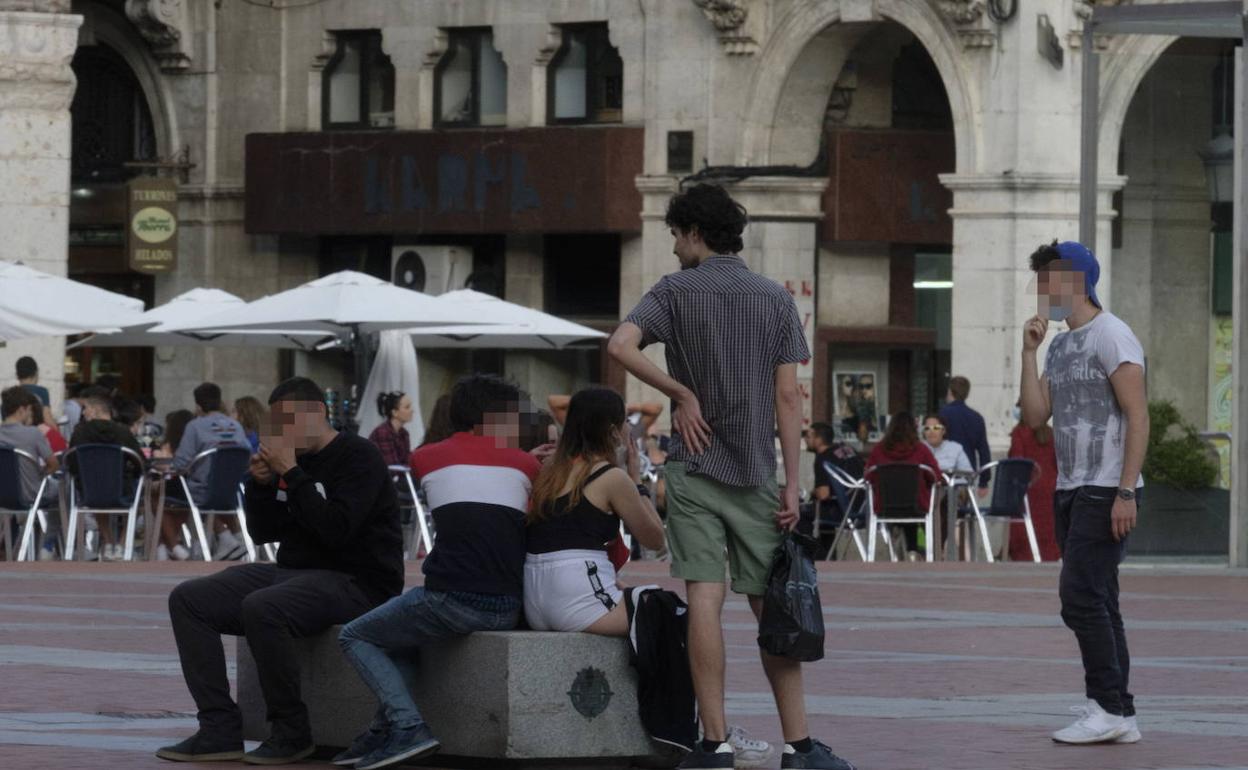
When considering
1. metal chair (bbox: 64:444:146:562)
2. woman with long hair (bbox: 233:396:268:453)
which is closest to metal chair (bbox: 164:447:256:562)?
metal chair (bbox: 64:444:146:562)

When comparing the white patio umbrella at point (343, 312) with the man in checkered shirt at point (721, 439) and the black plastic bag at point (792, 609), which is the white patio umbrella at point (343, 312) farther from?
the black plastic bag at point (792, 609)

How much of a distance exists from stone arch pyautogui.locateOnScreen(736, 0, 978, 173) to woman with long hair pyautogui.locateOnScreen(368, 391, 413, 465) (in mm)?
8083

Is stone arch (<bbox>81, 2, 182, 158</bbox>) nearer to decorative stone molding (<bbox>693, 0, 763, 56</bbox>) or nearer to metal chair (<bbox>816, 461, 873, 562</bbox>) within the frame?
decorative stone molding (<bbox>693, 0, 763, 56</bbox>)

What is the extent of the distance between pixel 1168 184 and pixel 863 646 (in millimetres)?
13751

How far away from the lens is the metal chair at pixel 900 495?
21.9 m

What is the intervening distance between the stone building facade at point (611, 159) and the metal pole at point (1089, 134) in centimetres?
317

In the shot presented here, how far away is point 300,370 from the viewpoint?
113 feet

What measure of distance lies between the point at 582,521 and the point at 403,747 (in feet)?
2.86

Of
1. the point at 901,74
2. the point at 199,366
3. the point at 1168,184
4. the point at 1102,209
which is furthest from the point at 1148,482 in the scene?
the point at 199,366

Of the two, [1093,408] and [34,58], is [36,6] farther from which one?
[1093,408]

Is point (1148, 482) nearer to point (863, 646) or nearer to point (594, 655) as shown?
point (863, 646)

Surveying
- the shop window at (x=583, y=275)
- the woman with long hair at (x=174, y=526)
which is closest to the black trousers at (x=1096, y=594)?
the woman with long hair at (x=174, y=526)

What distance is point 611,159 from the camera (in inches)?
1244

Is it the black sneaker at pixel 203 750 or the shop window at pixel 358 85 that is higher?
the shop window at pixel 358 85
